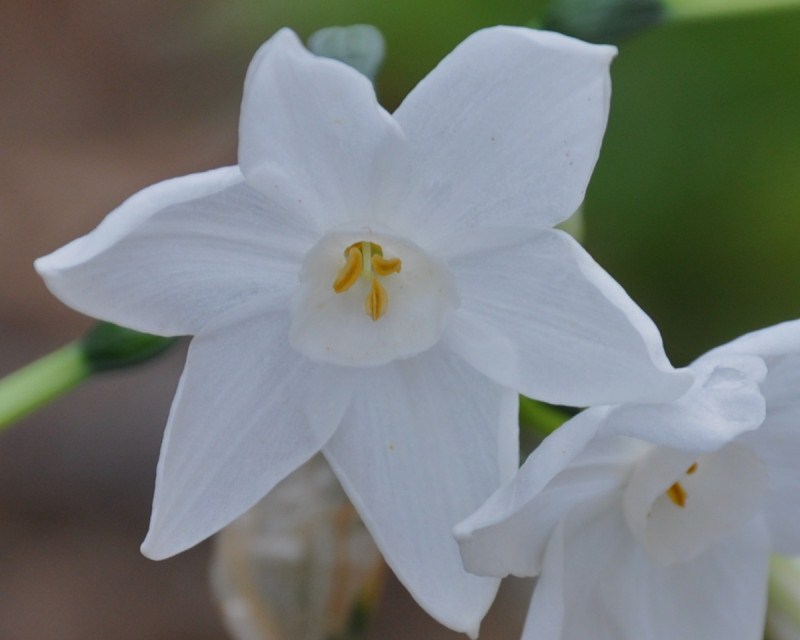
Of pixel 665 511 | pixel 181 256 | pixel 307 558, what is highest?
pixel 181 256

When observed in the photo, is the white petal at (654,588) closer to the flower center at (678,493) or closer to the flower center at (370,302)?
the flower center at (678,493)

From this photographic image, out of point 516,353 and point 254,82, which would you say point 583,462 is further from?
point 254,82

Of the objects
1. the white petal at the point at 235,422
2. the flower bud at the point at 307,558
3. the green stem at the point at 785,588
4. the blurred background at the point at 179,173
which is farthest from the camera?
the blurred background at the point at 179,173

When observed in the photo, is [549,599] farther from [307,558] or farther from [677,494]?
[307,558]

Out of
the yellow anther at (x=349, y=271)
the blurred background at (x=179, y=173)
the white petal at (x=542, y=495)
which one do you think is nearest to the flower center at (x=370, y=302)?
the yellow anther at (x=349, y=271)

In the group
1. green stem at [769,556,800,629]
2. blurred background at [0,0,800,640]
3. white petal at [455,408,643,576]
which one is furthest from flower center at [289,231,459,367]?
blurred background at [0,0,800,640]

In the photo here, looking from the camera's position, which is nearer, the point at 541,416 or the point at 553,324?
the point at 553,324

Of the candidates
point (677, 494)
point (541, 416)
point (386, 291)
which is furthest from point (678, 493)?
point (386, 291)
